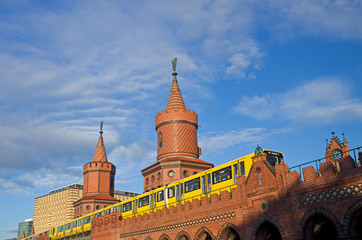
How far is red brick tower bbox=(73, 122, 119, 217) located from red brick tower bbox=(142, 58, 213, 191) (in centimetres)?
1059

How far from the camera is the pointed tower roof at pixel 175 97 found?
4134 centimetres

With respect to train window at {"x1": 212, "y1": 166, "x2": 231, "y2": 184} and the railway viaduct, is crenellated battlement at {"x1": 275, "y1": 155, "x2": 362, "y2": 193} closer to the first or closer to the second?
the railway viaduct

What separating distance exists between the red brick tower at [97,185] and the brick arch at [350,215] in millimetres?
36747

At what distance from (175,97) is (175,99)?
11.7 inches

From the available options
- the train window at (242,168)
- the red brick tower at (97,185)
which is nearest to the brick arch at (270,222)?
the train window at (242,168)

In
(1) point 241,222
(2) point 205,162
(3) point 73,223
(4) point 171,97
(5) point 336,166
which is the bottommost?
(1) point 241,222

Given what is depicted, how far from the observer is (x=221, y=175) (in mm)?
24578

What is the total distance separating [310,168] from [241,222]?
5520 mm

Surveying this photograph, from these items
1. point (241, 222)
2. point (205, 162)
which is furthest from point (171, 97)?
point (241, 222)

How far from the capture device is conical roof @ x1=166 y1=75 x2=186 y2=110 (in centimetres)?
4131

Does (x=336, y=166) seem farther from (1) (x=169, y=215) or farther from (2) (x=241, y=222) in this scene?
(1) (x=169, y=215)

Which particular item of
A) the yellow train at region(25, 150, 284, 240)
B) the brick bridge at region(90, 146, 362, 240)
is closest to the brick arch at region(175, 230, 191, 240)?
the brick bridge at region(90, 146, 362, 240)

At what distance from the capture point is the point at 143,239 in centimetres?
3017

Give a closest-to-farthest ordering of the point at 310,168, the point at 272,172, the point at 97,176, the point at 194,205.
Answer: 1. the point at 310,168
2. the point at 272,172
3. the point at 194,205
4. the point at 97,176
